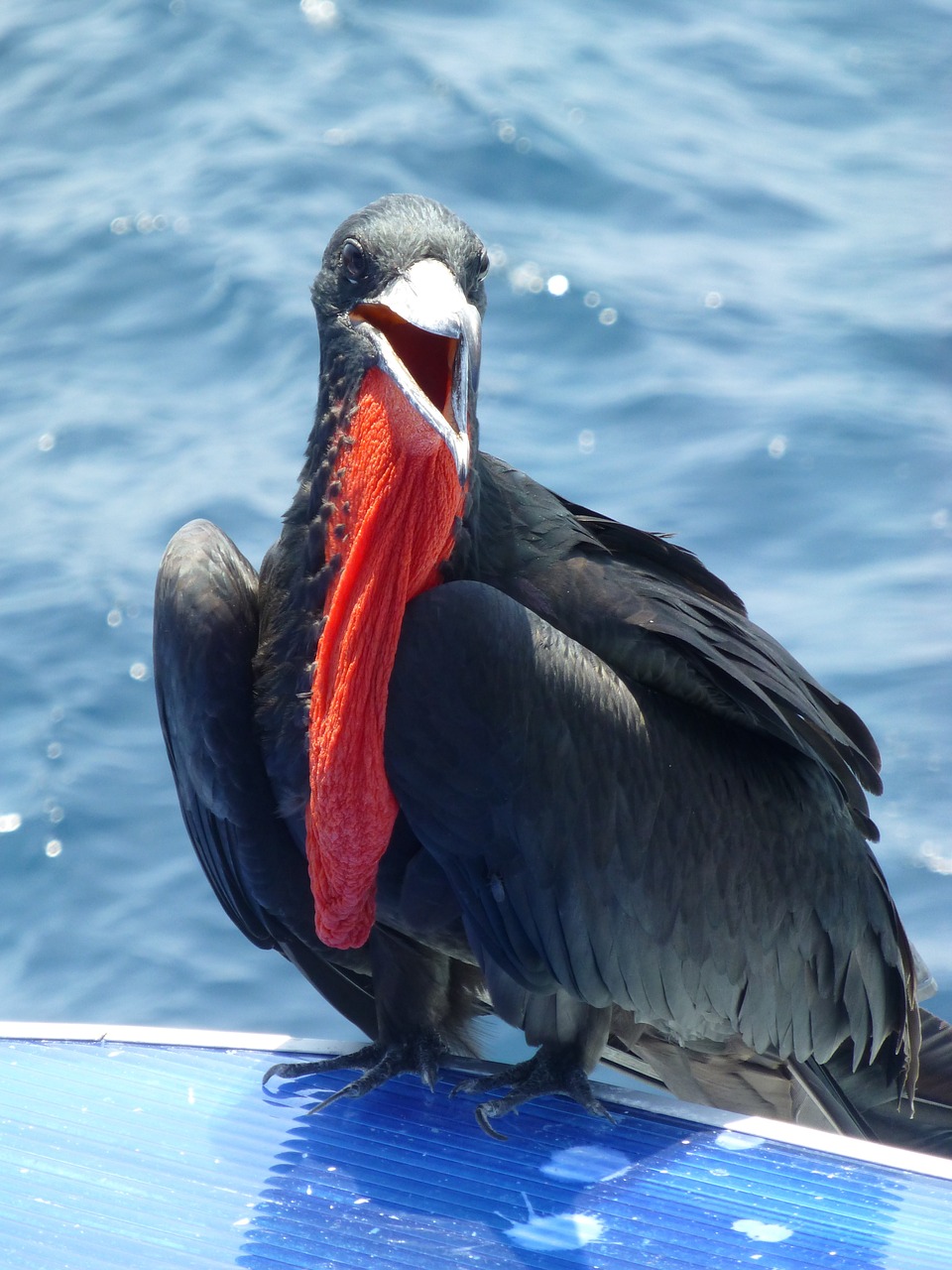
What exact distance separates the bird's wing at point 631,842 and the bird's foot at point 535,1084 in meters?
0.20

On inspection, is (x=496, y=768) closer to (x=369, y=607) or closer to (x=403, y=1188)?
(x=369, y=607)

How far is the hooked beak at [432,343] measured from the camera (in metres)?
2.97

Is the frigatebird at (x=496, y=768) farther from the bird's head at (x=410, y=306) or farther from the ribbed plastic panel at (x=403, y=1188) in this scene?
the ribbed plastic panel at (x=403, y=1188)

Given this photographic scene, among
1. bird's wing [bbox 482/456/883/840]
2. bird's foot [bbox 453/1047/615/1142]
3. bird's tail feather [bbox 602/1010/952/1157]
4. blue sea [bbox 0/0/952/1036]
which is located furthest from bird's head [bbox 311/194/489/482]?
blue sea [bbox 0/0/952/1036]

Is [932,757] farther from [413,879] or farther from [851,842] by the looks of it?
[413,879]

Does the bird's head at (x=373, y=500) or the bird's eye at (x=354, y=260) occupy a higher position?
the bird's eye at (x=354, y=260)

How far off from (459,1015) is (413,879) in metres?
0.64

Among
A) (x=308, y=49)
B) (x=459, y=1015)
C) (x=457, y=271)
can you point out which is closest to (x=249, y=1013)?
(x=459, y=1015)

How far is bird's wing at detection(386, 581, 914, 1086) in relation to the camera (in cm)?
330

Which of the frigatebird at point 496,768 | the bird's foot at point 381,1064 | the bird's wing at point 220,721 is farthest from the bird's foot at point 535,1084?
the bird's wing at point 220,721

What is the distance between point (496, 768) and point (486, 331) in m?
6.41

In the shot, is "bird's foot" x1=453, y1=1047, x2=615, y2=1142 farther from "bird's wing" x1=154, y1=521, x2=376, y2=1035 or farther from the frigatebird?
"bird's wing" x1=154, y1=521, x2=376, y2=1035

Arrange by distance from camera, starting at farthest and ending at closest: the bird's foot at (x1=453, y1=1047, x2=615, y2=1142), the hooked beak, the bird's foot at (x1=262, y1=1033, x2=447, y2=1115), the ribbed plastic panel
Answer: the bird's foot at (x1=262, y1=1033, x2=447, y2=1115)
the bird's foot at (x1=453, y1=1047, x2=615, y2=1142)
the ribbed plastic panel
the hooked beak

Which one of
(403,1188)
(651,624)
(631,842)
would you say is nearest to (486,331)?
(651,624)
